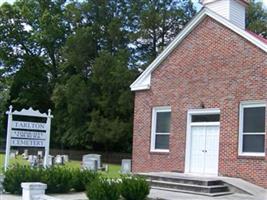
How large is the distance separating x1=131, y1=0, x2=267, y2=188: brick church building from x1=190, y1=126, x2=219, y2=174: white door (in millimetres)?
42

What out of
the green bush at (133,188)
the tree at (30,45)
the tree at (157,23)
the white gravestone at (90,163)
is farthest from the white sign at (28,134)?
the tree at (30,45)

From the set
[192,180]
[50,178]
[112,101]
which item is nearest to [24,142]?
[50,178]

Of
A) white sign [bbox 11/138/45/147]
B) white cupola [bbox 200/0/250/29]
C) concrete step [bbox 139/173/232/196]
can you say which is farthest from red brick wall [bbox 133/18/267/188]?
white sign [bbox 11/138/45/147]

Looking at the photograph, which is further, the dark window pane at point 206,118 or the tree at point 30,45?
the tree at point 30,45

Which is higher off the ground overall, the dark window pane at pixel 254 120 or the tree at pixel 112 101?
the tree at pixel 112 101

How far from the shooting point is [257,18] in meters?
47.0

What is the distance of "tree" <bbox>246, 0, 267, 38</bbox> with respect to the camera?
44.3m

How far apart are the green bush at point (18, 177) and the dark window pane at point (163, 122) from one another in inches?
322

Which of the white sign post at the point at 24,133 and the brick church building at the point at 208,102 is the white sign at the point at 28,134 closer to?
the white sign post at the point at 24,133

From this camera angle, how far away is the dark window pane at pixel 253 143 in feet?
62.7

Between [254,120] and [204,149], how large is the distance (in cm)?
284

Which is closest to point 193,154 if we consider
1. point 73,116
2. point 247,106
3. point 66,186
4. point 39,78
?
point 247,106

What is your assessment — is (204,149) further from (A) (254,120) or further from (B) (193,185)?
(B) (193,185)

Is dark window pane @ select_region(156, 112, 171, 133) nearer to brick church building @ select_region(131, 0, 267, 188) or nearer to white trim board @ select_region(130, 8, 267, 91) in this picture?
brick church building @ select_region(131, 0, 267, 188)
